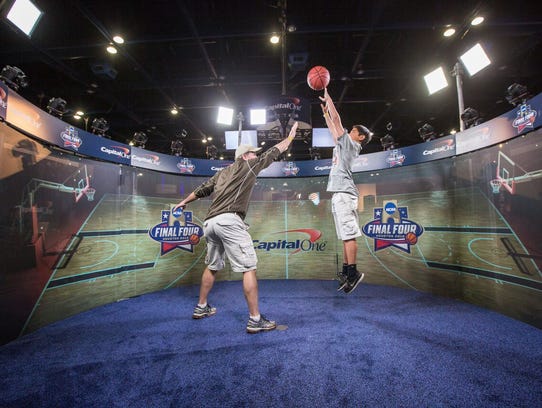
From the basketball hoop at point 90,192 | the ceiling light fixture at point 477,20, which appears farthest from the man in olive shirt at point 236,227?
the ceiling light fixture at point 477,20

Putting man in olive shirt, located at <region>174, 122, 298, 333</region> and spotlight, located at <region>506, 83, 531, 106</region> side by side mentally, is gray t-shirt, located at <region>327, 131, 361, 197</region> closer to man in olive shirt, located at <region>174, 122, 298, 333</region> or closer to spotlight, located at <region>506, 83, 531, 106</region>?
man in olive shirt, located at <region>174, 122, 298, 333</region>

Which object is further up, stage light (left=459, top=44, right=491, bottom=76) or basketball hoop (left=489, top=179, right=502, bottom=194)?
stage light (left=459, top=44, right=491, bottom=76)

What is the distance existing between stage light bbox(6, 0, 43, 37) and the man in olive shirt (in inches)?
157

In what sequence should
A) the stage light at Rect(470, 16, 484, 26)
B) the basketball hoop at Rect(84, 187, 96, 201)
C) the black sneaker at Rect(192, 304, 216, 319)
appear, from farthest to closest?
the stage light at Rect(470, 16, 484, 26), the basketball hoop at Rect(84, 187, 96, 201), the black sneaker at Rect(192, 304, 216, 319)

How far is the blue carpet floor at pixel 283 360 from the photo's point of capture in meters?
1.67

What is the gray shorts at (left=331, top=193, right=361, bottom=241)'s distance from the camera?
2682mm

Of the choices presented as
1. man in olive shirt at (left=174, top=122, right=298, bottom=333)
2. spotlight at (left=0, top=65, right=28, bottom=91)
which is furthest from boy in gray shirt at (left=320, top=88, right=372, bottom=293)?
spotlight at (left=0, top=65, right=28, bottom=91)

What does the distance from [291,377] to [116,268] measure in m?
3.68

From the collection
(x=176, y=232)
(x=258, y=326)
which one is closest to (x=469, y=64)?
(x=258, y=326)

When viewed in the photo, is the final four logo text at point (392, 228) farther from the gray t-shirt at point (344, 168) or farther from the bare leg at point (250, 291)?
the bare leg at point (250, 291)

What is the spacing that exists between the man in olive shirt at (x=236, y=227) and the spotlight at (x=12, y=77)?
2.44m

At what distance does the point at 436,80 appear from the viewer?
5266 millimetres

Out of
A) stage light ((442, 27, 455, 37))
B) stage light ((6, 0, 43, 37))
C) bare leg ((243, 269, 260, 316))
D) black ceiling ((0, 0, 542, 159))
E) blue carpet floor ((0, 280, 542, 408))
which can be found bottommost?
blue carpet floor ((0, 280, 542, 408))

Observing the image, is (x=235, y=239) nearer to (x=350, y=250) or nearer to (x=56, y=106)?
(x=350, y=250)
